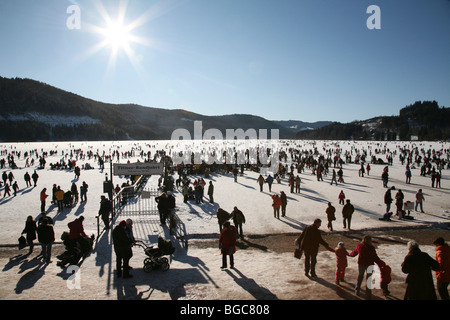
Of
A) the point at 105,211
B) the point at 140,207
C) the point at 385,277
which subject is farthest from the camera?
the point at 140,207

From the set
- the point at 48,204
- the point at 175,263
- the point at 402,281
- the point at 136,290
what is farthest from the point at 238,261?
the point at 48,204

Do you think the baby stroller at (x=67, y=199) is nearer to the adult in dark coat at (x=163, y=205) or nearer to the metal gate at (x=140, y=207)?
the metal gate at (x=140, y=207)

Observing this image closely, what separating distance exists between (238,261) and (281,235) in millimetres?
3080

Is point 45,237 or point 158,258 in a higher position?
point 45,237

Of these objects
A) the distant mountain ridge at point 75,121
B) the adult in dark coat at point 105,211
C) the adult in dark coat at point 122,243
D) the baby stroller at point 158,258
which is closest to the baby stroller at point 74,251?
the adult in dark coat at point 122,243

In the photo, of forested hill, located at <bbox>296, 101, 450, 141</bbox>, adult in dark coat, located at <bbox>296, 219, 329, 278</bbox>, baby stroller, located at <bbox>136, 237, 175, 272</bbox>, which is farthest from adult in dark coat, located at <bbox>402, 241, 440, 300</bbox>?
forested hill, located at <bbox>296, 101, 450, 141</bbox>

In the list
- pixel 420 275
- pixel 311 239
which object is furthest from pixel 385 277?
pixel 311 239

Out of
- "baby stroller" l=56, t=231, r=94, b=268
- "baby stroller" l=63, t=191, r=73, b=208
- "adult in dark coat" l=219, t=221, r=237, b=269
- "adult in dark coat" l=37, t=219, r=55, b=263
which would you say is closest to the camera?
"adult in dark coat" l=219, t=221, r=237, b=269

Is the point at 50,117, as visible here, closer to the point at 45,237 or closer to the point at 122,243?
the point at 45,237

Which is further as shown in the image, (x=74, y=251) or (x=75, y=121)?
(x=75, y=121)

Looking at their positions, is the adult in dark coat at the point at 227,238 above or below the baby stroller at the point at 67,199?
above

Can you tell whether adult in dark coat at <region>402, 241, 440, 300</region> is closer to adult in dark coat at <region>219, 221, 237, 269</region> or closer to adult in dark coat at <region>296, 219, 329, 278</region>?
adult in dark coat at <region>296, 219, 329, 278</region>

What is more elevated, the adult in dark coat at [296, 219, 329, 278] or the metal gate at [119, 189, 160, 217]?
the adult in dark coat at [296, 219, 329, 278]
